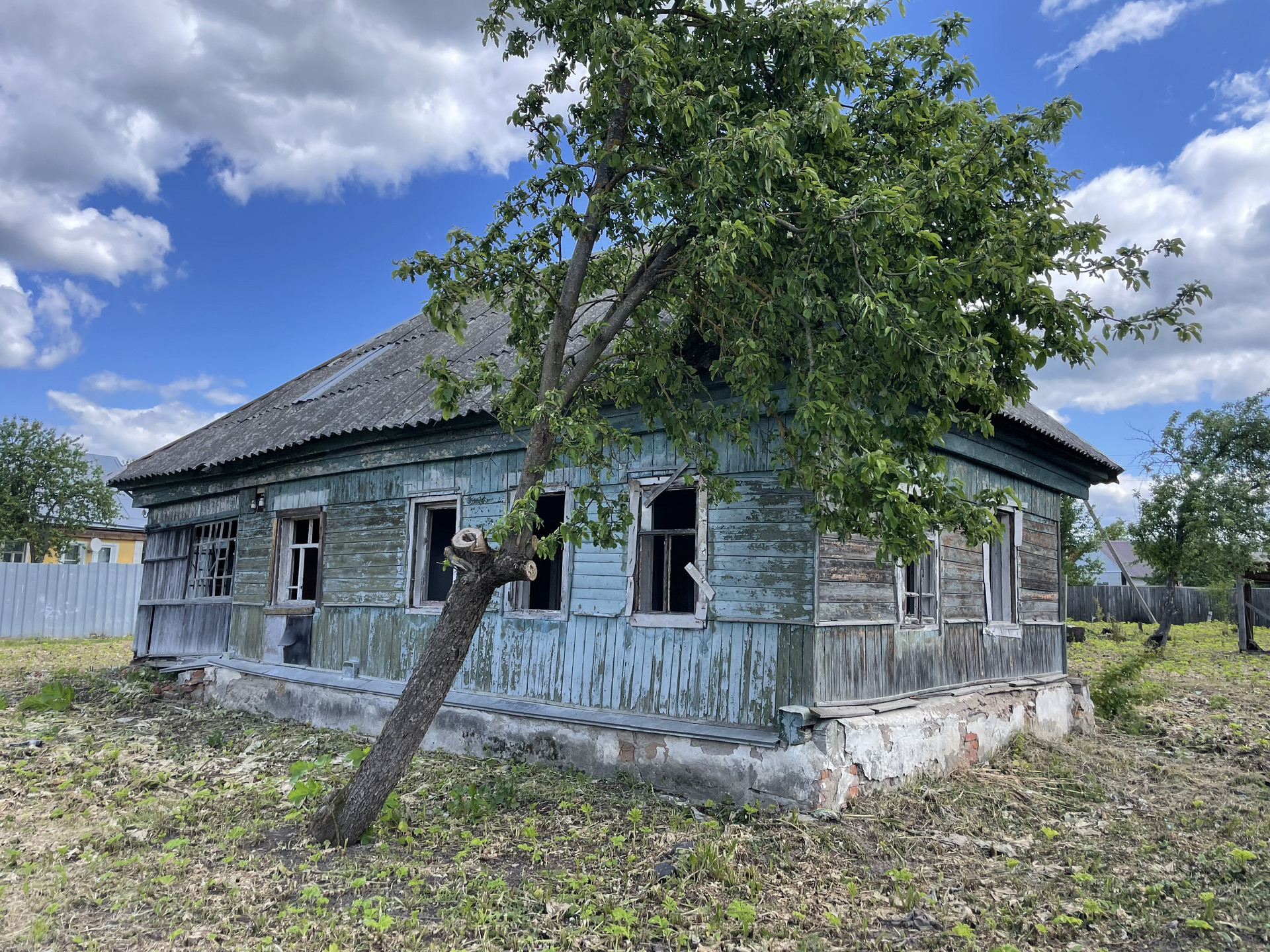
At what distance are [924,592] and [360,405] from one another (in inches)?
271

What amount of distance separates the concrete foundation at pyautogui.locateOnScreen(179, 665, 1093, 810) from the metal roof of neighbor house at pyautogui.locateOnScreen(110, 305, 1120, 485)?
291 cm

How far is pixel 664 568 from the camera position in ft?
24.4

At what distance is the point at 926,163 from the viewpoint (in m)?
5.77

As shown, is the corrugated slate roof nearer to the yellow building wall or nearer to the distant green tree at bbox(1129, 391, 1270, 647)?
the distant green tree at bbox(1129, 391, 1270, 647)

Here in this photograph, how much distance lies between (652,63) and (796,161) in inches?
42.1

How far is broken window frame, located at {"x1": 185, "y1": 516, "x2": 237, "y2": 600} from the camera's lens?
485 inches

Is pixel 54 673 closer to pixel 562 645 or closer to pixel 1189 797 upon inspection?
pixel 562 645

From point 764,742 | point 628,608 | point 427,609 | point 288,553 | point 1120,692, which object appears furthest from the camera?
point 288,553

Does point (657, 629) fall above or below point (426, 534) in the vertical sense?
below

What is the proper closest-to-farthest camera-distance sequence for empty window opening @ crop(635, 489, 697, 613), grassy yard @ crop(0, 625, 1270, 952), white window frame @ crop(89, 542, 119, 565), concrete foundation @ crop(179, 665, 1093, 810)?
grassy yard @ crop(0, 625, 1270, 952) → concrete foundation @ crop(179, 665, 1093, 810) → empty window opening @ crop(635, 489, 697, 613) → white window frame @ crop(89, 542, 119, 565)

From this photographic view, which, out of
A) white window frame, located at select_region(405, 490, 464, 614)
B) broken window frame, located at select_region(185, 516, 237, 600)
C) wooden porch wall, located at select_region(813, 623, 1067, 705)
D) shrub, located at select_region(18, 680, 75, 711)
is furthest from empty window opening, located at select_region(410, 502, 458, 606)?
shrub, located at select_region(18, 680, 75, 711)

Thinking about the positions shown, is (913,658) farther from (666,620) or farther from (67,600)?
(67,600)

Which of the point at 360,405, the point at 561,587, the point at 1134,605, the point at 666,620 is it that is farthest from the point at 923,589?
the point at 1134,605

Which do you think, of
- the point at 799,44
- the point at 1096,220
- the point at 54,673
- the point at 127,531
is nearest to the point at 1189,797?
the point at 1096,220
